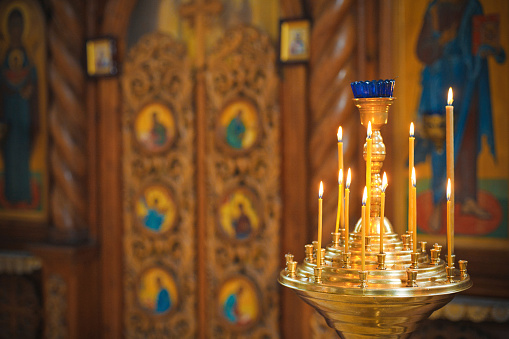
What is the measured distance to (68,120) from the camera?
4.30 metres

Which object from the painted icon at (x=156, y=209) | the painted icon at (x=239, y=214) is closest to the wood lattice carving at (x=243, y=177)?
the painted icon at (x=239, y=214)

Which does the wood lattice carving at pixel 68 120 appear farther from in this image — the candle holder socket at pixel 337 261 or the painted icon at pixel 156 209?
the candle holder socket at pixel 337 261

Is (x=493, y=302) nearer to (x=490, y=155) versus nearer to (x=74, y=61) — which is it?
(x=490, y=155)

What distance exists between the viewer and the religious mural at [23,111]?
4539 millimetres

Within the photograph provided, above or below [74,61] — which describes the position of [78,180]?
below

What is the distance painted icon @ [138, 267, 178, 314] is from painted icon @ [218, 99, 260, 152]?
0.99 metres

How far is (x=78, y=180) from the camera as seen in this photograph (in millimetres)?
4316

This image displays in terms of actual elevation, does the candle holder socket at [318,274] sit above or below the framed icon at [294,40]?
below

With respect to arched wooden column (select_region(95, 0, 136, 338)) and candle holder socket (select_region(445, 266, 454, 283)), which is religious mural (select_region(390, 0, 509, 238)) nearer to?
arched wooden column (select_region(95, 0, 136, 338))

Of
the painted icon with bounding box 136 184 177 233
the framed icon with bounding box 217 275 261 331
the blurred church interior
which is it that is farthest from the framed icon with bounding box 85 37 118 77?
the framed icon with bounding box 217 275 261 331

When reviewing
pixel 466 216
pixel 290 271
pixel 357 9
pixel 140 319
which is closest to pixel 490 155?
pixel 466 216

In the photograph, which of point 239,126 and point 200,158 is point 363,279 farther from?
point 200,158

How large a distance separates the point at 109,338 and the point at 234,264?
110cm

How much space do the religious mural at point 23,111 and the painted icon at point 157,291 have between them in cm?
98
